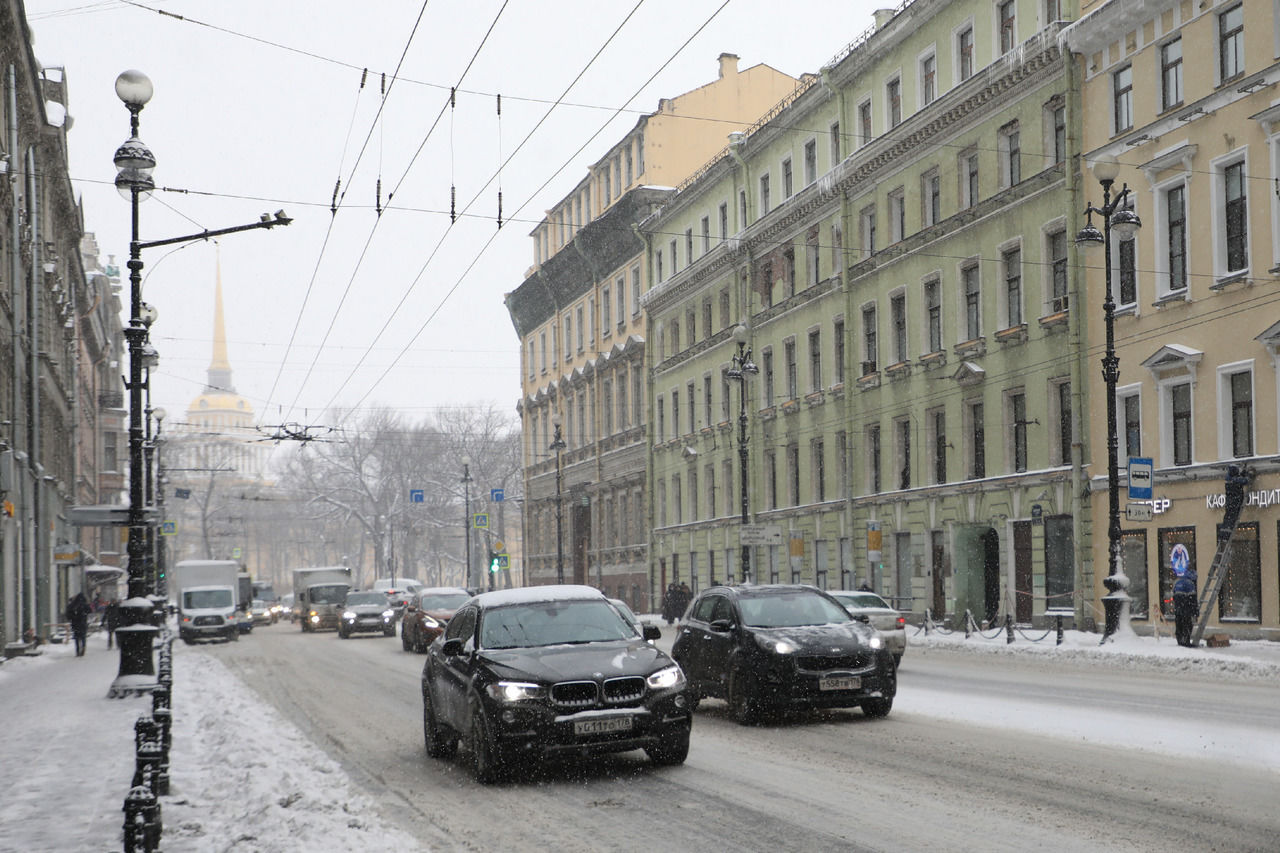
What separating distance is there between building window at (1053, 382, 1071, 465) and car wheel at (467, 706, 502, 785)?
26.6 meters

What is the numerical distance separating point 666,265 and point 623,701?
53649mm

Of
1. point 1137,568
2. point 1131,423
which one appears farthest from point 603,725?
point 1131,423

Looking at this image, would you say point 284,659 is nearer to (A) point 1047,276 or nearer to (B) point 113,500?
(A) point 1047,276

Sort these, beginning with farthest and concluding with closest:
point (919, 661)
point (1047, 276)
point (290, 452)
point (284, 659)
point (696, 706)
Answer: point (290, 452) < point (1047, 276) < point (284, 659) < point (919, 661) < point (696, 706)

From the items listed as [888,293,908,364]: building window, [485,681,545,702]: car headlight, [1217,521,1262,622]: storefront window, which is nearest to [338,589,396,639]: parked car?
[888,293,908,364]: building window

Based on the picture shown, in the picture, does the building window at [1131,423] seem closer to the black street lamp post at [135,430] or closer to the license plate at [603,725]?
the black street lamp post at [135,430]

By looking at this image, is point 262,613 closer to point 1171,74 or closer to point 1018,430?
point 1018,430

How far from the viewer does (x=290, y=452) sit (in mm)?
130500

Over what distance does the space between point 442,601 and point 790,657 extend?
23.5 metres

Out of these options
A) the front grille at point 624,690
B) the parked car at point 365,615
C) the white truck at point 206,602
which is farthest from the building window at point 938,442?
the front grille at point 624,690

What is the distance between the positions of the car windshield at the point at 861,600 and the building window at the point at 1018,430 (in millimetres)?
13158

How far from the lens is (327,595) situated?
5875 centimetres

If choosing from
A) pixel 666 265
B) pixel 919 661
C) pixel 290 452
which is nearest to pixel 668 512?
pixel 666 265

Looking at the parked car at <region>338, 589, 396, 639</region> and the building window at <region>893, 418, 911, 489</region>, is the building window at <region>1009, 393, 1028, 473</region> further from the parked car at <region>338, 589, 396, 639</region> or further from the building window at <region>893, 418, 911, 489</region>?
the parked car at <region>338, 589, 396, 639</region>
